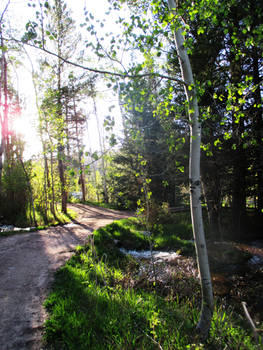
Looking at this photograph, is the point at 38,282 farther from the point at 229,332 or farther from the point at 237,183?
the point at 237,183

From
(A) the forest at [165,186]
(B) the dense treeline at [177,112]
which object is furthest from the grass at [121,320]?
(B) the dense treeline at [177,112]

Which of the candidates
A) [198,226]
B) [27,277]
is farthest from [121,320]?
[27,277]

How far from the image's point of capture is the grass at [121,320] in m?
2.54

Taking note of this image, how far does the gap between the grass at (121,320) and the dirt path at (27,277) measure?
0.69ft

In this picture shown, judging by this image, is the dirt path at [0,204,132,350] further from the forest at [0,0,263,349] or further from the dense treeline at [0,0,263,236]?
the dense treeline at [0,0,263,236]

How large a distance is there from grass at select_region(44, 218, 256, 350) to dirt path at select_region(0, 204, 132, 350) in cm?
21

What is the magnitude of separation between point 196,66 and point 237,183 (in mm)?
4605

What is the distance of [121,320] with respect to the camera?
2.92 m

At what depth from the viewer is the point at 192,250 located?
269 inches

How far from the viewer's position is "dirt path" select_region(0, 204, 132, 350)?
2.75 metres

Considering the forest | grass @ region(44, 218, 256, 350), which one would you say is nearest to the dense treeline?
the forest

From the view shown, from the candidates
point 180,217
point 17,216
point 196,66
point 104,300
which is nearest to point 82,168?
point 104,300

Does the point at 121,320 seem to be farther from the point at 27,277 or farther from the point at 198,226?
the point at 27,277

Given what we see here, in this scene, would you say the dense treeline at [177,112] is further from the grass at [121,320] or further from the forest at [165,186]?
the grass at [121,320]
